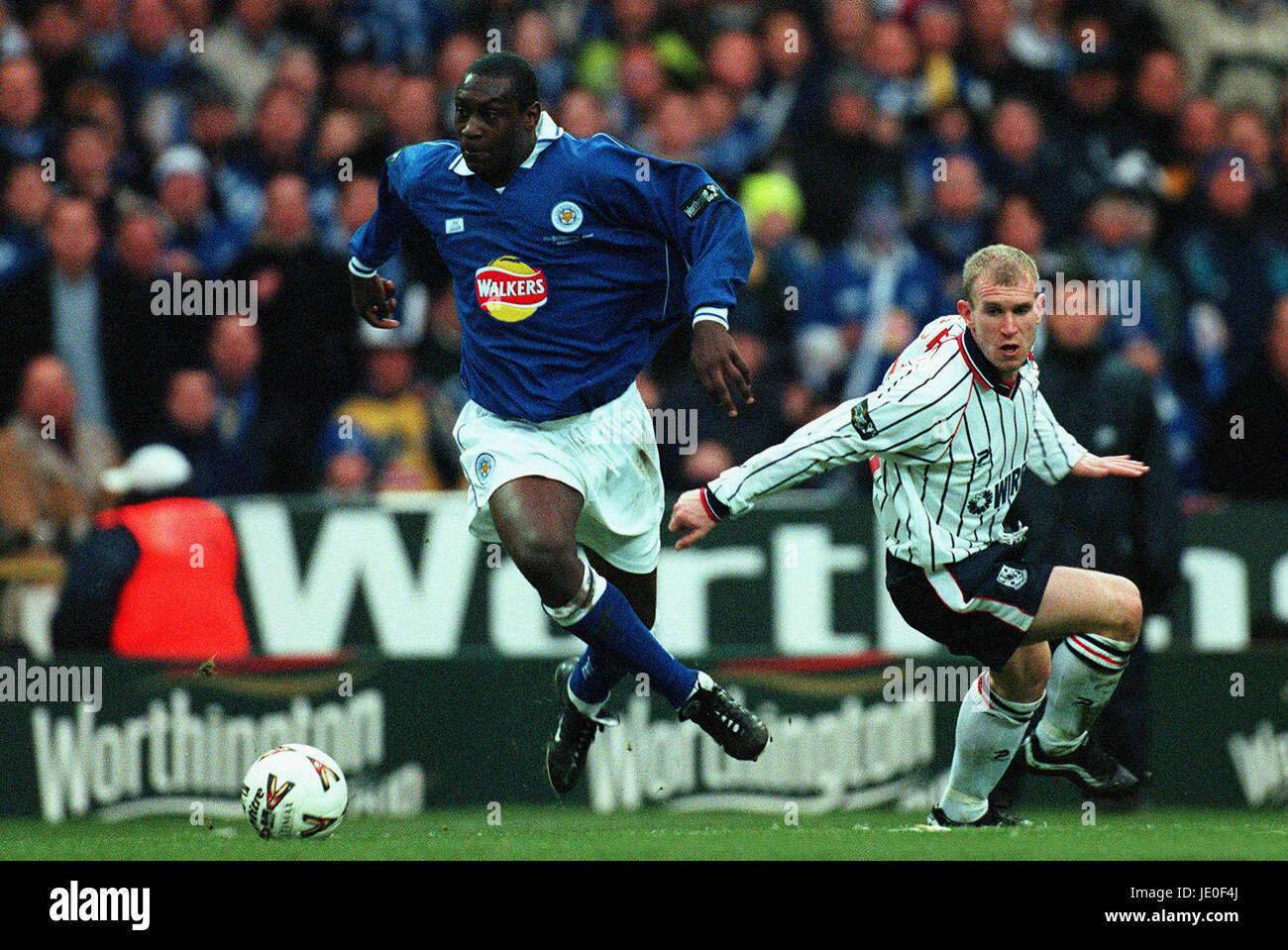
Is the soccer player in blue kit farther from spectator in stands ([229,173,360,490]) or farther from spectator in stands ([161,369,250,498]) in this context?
spectator in stands ([229,173,360,490])

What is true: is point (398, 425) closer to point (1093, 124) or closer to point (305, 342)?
point (305, 342)

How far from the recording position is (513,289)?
7074 mm

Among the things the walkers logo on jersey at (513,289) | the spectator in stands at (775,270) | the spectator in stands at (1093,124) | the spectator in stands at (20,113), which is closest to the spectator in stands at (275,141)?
the spectator in stands at (20,113)

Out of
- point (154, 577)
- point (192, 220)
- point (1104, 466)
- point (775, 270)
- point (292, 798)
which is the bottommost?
point (292, 798)

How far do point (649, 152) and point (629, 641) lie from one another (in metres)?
5.62

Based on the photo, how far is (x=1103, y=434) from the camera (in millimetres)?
9172

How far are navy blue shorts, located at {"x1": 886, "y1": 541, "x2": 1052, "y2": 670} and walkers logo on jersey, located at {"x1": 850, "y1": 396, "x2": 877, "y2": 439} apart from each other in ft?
1.89

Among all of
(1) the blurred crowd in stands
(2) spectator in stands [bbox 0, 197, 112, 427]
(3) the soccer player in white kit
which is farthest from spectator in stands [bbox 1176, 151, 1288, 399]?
(2) spectator in stands [bbox 0, 197, 112, 427]

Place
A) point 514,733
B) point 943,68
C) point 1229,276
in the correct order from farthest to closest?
point 943,68, point 1229,276, point 514,733

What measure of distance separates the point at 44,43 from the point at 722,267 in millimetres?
6779

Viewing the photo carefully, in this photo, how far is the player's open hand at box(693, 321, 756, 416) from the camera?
6336 millimetres

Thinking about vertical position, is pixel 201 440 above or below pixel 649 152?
below

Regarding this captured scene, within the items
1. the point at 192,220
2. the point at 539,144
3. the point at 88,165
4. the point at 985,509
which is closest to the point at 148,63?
the point at 88,165

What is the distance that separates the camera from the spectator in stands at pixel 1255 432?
10.6 m
